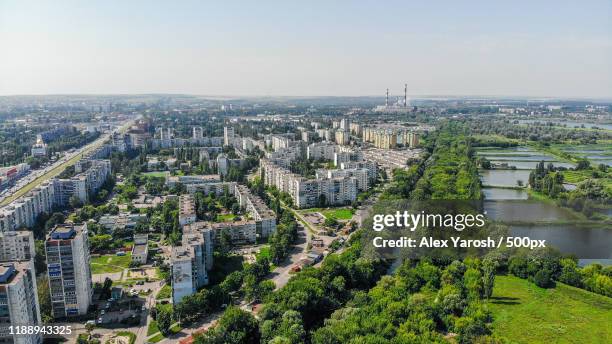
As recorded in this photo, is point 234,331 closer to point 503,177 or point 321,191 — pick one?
point 321,191

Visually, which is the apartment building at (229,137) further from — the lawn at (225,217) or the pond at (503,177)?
the pond at (503,177)

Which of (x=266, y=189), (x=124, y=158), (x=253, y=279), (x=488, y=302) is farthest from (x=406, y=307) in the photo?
(x=124, y=158)

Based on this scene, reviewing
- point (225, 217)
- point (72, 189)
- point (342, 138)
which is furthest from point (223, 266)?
point (342, 138)

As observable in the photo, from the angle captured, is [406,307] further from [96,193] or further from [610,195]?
[96,193]

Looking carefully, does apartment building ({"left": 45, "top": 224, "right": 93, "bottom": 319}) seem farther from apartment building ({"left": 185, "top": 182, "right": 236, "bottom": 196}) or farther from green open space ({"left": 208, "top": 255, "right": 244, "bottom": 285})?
apartment building ({"left": 185, "top": 182, "right": 236, "bottom": 196})

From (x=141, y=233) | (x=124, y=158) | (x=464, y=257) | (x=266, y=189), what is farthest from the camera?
(x=124, y=158)

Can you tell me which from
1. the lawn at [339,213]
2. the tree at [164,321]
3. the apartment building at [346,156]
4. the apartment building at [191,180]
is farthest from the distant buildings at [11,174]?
the apartment building at [346,156]

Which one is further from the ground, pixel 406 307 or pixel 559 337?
pixel 406 307
